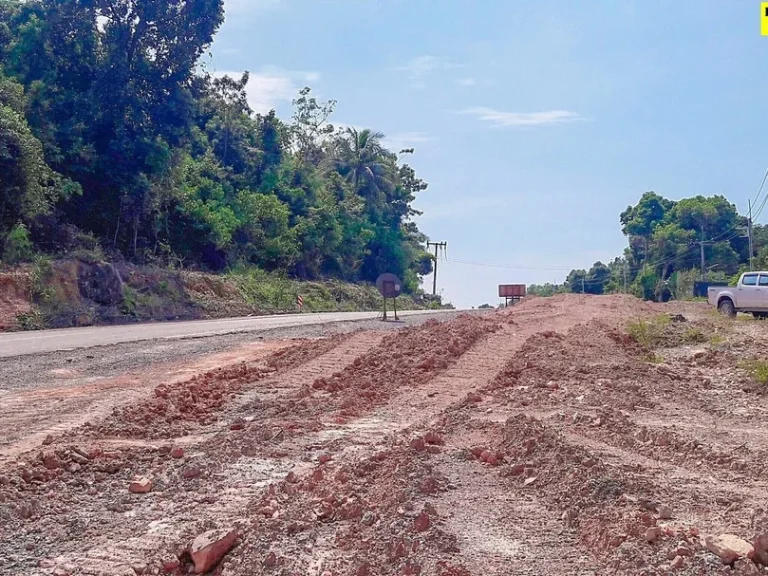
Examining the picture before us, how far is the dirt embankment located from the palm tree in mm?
23998

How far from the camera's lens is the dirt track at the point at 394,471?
4.56 metres

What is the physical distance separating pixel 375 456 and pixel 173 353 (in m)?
10.4

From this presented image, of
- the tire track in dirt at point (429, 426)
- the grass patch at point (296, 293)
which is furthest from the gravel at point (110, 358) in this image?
the grass patch at point (296, 293)

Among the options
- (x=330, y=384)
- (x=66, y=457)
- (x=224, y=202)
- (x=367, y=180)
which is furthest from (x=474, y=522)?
(x=367, y=180)

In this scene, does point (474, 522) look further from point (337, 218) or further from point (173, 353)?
point (337, 218)

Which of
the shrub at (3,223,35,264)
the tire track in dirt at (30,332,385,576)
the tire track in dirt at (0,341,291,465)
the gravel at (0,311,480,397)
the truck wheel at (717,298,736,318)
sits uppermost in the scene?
the shrub at (3,223,35,264)

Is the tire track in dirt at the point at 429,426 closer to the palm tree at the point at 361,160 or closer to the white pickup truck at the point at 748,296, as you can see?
the white pickup truck at the point at 748,296

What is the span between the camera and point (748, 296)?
77.6 ft

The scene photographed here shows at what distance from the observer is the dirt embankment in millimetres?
25453

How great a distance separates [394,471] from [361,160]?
60.1 metres

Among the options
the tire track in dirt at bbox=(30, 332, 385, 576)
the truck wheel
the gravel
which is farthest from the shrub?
the truck wheel

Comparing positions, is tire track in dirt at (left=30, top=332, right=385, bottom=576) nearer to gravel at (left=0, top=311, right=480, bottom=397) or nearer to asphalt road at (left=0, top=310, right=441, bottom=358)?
gravel at (left=0, top=311, right=480, bottom=397)

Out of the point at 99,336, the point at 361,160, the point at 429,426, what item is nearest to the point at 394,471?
the point at 429,426

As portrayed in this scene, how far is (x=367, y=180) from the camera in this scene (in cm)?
6494
